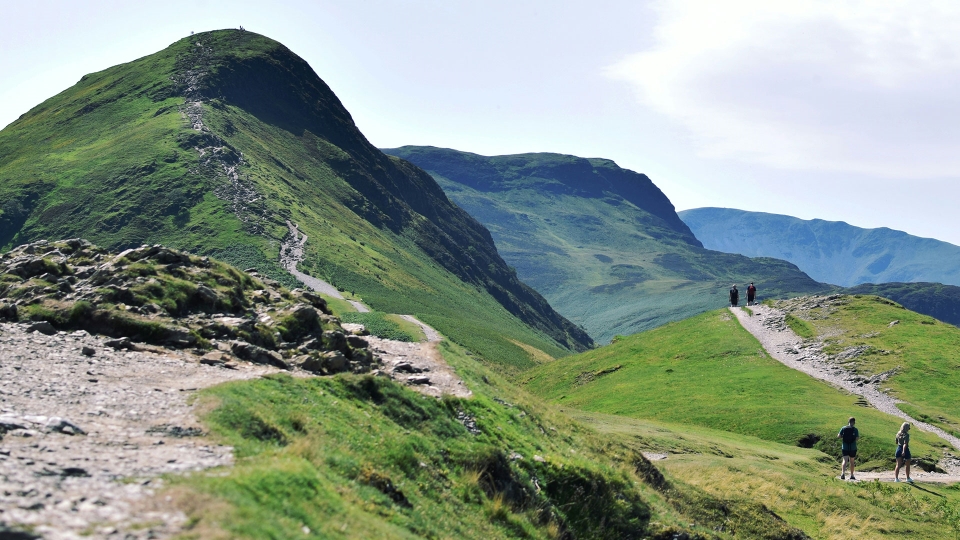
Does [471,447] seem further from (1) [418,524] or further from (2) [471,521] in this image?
(1) [418,524]

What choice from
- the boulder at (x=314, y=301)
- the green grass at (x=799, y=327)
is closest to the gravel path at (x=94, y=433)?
the boulder at (x=314, y=301)

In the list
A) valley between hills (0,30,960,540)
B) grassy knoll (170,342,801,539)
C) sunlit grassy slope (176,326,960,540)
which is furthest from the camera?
sunlit grassy slope (176,326,960,540)

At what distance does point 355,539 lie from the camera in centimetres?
1366

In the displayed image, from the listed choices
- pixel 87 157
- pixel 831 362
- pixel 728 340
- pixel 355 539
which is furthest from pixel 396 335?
pixel 87 157

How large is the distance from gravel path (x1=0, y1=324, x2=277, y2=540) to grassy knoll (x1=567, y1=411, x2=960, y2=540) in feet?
77.0

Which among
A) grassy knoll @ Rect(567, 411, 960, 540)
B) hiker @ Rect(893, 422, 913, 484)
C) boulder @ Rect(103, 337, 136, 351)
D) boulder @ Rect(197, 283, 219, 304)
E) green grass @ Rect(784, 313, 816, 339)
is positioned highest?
boulder @ Rect(197, 283, 219, 304)

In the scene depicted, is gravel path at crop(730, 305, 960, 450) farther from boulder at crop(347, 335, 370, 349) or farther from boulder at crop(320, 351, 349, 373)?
boulder at crop(320, 351, 349, 373)

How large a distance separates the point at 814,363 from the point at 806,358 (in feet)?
6.41

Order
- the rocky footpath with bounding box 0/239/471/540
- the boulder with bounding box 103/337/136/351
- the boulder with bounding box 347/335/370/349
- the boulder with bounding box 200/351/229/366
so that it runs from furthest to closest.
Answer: the boulder with bounding box 347/335/370/349 < the boulder with bounding box 200/351/229/366 < the boulder with bounding box 103/337/136/351 < the rocky footpath with bounding box 0/239/471/540

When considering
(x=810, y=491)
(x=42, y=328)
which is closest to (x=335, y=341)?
(x=42, y=328)

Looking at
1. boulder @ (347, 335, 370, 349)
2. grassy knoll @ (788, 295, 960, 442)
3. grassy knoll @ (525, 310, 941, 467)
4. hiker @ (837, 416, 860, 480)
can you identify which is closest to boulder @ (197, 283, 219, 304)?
boulder @ (347, 335, 370, 349)

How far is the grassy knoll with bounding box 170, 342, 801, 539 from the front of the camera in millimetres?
13531

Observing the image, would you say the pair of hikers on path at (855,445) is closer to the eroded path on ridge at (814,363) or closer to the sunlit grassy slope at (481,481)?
the sunlit grassy slope at (481,481)

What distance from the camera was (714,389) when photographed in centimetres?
6303
